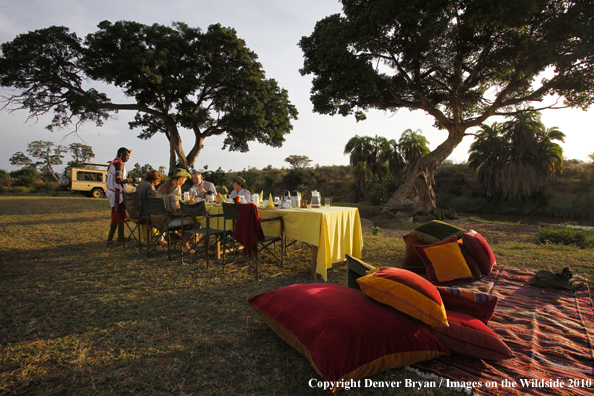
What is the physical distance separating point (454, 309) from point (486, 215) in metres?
21.0

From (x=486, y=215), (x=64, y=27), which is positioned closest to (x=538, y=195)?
(x=486, y=215)

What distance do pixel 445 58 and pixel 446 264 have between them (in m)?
12.7

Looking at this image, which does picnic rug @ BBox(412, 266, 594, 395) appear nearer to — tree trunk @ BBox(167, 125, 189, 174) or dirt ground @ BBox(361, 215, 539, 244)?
dirt ground @ BBox(361, 215, 539, 244)

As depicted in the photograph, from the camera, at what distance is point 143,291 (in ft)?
10.8

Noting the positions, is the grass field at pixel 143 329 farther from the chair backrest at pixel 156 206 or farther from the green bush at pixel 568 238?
the green bush at pixel 568 238

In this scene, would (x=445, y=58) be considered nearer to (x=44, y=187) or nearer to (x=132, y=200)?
(x=132, y=200)

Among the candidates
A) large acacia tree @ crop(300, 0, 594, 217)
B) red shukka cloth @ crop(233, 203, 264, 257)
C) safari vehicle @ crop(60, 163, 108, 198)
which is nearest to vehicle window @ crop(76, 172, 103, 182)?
safari vehicle @ crop(60, 163, 108, 198)

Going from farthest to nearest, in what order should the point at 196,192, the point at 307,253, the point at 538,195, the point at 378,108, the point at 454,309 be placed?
the point at 538,195, the point at 378,108, the point at 196,192, the point at 307,253, the point at 454,309

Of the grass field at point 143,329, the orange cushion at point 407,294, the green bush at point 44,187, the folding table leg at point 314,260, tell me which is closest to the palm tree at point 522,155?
the grass field at point 143,329

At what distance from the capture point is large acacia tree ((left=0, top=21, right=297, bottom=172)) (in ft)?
46.9

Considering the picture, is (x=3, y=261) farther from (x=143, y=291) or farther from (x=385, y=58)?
(x=385, y=58)

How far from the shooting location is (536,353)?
6.43ft

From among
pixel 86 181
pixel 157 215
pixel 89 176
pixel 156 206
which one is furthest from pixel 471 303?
pixel 89 176

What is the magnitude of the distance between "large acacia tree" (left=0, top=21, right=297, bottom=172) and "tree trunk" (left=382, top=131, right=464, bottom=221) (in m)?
9.06
